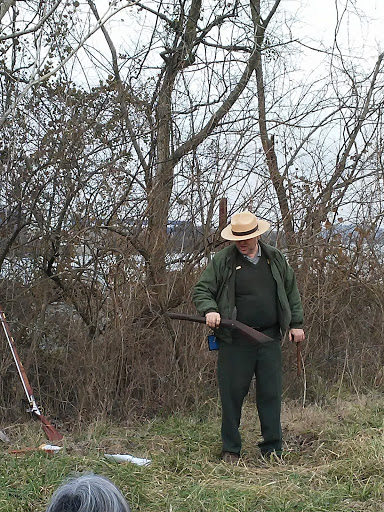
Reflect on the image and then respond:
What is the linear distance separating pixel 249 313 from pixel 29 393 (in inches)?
85.0

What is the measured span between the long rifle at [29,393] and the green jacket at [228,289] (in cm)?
172

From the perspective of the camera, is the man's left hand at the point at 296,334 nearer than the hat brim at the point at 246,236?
No

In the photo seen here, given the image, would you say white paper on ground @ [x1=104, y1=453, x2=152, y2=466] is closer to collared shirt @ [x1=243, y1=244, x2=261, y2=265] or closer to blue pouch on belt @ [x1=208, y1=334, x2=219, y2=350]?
blue pouch on belt @ [x1=208, y1=334, x2=219, y2=350]

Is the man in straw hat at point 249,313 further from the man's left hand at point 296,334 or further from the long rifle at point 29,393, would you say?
the long rifle at point 29,393

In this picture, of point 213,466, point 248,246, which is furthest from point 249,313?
point 213,466

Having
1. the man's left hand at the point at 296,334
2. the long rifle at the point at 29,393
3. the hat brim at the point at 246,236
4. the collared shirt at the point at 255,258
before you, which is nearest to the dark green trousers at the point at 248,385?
the man's left hand at the point at 296,334

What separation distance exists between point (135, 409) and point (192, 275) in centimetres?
144

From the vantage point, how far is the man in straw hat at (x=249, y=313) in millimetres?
5074

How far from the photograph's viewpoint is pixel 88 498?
1.81m

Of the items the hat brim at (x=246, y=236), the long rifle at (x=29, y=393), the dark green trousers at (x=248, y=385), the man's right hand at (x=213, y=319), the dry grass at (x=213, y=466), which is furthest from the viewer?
the long rifle at (x=29, y=393)

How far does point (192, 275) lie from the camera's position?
6.90 metres

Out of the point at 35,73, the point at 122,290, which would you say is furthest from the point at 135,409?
the point at 35,73

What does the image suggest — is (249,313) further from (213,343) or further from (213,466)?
(213,466)

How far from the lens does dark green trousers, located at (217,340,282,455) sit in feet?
16.8
